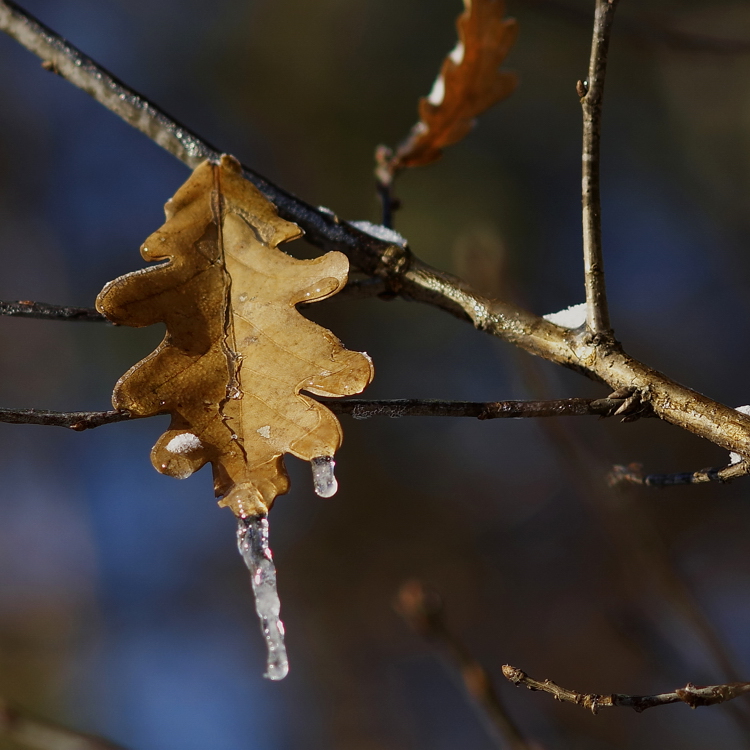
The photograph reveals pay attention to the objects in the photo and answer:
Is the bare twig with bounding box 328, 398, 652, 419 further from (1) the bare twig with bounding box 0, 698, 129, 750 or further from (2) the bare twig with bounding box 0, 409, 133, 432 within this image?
(1) the bare twig with bounding box 0, 698, 129, 750

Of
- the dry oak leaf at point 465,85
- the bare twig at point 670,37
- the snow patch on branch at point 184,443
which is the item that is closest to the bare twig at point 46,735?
the snow patch on branch at point 184,443

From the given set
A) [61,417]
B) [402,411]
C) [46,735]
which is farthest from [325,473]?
[46,735]

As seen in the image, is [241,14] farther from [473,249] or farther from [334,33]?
[473,249]

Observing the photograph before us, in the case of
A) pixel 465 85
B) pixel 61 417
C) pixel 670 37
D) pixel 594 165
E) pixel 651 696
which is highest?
pixel 670 37

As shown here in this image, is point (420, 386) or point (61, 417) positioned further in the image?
point (420, 386)

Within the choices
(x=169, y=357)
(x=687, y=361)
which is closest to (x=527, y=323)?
(x=169, y=357)

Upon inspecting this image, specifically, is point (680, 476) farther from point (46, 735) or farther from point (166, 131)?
point (46, 735)
